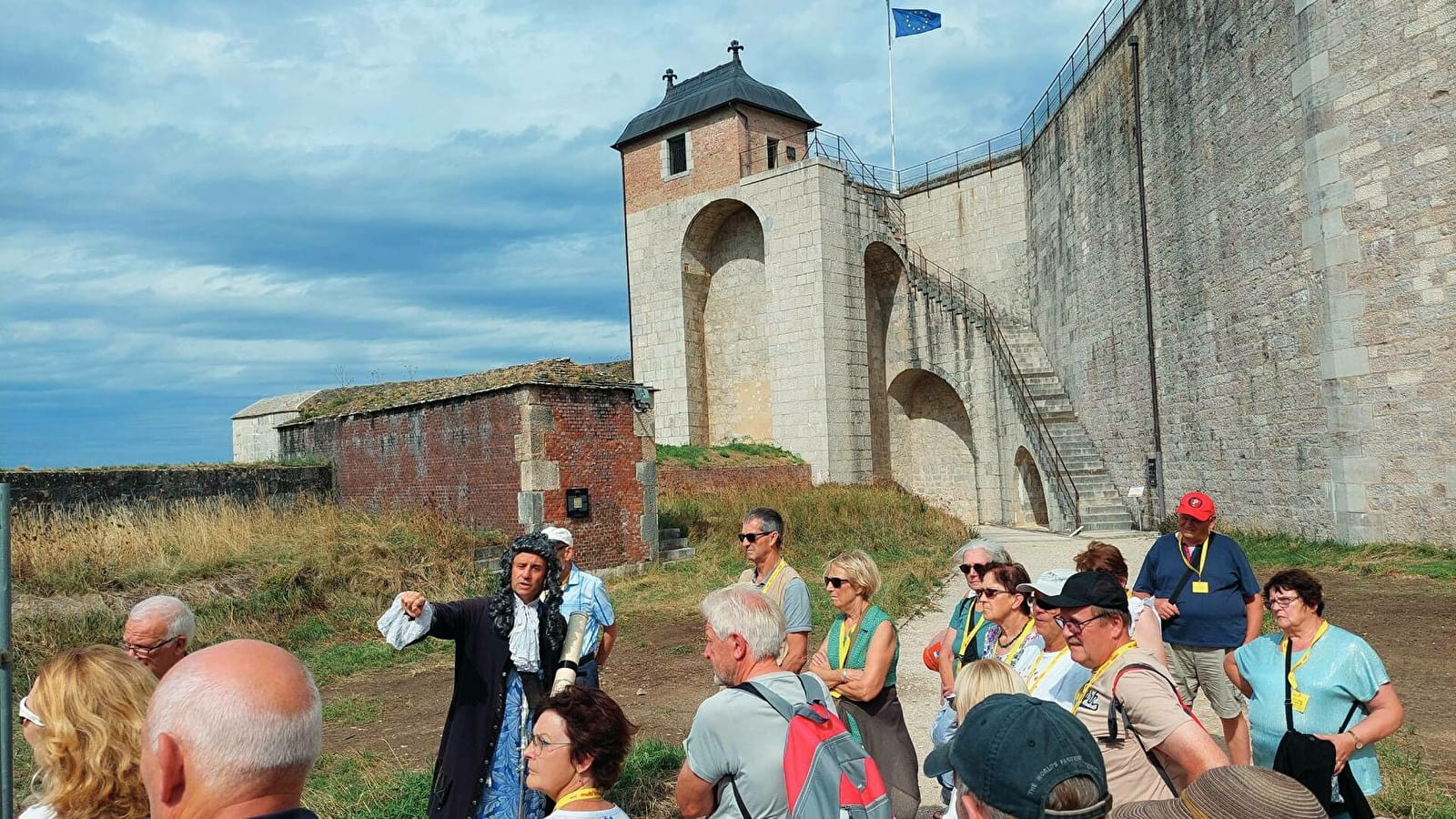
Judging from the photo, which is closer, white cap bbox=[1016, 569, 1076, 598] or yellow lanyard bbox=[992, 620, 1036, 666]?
white cap bbox=[1016, 569, 1076, 598]

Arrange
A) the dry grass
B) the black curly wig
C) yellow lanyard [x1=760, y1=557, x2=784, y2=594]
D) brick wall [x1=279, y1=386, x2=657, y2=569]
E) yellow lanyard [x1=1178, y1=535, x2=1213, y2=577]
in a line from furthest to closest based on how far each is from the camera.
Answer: brick wall [x1=279, y1=386, x2=657, y2=569], the dry grass, yellow lanyard [x1=1178, y1=535, x2=1213, y2=577], yellow lanyard [x1=760, y1=557, x2=784, y2=594], the black curly wig

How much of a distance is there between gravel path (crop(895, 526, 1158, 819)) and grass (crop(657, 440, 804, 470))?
5.31 meters

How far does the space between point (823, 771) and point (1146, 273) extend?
1706 cm

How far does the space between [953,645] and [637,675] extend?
4.99 m

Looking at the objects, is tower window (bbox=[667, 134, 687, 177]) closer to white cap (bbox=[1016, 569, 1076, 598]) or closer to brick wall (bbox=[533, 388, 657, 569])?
brick wall (bbox=[533, 388, 657, 569])

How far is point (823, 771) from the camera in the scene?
2.53m

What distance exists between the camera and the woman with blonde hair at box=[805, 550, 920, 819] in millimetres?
4059

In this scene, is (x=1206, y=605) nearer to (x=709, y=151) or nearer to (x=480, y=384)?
(x=480, y=384)

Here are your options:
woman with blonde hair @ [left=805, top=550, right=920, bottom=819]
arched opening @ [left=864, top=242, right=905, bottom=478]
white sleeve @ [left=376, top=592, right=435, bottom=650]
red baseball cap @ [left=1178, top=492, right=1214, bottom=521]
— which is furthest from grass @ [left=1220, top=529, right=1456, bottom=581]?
arched opening @ [left=864, top=242, right=905, bottom=478]

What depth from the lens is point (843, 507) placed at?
18359mm

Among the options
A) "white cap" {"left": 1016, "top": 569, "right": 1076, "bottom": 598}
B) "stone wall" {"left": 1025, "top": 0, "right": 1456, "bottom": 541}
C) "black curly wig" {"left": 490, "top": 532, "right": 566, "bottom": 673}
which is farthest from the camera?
"stone wall" {"left": 1025, "top": 0, "right": 1456, "bottom": 541}

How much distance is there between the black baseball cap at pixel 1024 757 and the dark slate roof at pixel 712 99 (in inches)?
960

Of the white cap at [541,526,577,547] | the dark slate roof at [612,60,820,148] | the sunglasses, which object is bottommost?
the sunglasses

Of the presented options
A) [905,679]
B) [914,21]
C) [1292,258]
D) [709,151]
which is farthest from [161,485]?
[914,21]
